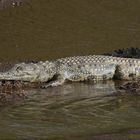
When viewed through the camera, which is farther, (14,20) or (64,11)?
(64,11)

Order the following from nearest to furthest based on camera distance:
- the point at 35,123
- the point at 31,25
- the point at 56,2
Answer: the point at 35,123
the point at 31,25
the point at 56,2

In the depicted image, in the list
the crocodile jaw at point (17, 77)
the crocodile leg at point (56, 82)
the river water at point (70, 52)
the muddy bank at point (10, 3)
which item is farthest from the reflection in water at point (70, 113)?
the muddy bank at point (10, 3)

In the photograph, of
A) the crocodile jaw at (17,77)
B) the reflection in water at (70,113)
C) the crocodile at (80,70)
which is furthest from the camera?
the crocodile at (80,70)

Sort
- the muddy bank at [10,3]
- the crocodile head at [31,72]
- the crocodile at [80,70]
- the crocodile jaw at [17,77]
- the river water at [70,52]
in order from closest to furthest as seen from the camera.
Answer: the river water at [70,52] → the crocodile jaw at [17,77] → the crocodile head at [31,72] → the crocodile at [80,70] → the muddy bank at [10,3]

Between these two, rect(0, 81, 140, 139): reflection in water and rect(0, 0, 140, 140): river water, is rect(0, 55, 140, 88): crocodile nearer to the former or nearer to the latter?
rect(0, 0, 140, 140): river water

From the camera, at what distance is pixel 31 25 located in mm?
16359

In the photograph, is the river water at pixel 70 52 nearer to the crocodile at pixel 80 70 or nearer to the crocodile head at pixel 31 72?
the crocodile at pixel 80 70

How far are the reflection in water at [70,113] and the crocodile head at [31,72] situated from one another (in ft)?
1.95

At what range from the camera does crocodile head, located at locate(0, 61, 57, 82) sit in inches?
399

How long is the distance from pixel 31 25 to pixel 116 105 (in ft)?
26.4

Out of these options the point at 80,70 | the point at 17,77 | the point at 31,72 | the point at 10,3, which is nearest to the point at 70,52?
the point at 80,70

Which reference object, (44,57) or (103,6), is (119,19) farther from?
(44,57)

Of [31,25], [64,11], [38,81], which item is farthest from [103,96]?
[64,11]

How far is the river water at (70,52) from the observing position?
750cm
